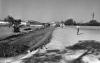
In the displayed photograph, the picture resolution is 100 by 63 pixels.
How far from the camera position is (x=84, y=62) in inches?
368

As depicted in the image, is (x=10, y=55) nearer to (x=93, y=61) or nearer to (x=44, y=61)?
(x=44, y=61)

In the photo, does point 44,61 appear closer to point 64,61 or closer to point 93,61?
point 64,61

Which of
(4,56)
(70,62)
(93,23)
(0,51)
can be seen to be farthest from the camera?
(93,23)

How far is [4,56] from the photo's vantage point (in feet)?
36.2

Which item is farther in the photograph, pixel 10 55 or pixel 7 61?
pixel 10 55

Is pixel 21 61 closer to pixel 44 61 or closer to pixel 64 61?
pixel 44 61

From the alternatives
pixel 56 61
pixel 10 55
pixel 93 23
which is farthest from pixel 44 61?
pixel 93 23

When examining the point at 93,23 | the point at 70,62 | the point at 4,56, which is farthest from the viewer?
the point at 93,23

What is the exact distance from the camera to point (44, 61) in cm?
970

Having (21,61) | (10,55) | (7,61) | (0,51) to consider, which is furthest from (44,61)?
(0,51)

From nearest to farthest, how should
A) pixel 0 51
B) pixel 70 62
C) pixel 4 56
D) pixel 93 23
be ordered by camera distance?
pixel 70 62, pixel 4 56, pixel 0 51, pixel 93 23

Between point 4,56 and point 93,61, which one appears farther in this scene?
point 4,56

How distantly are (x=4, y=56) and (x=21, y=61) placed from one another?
2214mm

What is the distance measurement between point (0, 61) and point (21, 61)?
1523 mm
